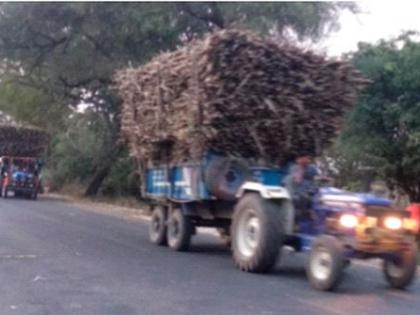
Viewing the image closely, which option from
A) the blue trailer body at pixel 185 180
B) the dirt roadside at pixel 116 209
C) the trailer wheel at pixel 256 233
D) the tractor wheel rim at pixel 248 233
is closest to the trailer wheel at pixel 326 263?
the trailer wheel at pixel 256 233

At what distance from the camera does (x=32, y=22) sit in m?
33.2

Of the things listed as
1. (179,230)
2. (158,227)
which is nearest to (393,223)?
(179,230)

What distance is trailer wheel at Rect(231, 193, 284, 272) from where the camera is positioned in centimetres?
1328

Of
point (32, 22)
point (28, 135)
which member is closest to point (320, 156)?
point (32, 22)

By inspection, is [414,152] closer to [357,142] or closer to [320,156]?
[357,142]

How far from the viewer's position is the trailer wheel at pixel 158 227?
17953mm

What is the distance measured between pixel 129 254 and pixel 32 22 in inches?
764

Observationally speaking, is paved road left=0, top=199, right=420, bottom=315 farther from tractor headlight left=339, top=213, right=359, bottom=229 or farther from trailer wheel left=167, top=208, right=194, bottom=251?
tractor headlight left=339, top=213, right=359, bottom=229

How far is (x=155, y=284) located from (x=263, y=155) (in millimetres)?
3805

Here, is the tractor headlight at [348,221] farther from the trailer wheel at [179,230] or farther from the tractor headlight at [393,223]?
the trailer wheel at [179,230]

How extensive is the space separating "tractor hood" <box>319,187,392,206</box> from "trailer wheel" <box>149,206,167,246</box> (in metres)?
5.17

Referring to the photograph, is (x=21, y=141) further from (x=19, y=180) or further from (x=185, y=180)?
(x=185, y=180)

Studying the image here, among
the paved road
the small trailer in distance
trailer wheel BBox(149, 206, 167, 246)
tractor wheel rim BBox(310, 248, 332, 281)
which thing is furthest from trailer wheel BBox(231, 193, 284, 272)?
the small trailer in distance

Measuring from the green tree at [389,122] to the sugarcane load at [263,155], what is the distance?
6.51 m
